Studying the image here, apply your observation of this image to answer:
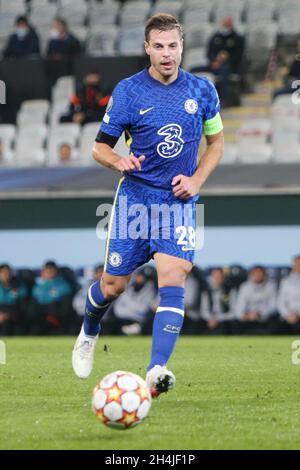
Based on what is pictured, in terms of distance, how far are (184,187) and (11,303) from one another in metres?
10.7

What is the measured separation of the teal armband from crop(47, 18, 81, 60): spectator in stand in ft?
45.4

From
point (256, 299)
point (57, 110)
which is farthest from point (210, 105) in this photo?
point (57, 110)

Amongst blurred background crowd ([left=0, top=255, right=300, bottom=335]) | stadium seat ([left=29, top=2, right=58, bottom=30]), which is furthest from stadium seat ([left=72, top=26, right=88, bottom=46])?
blurred background crowd ([left=0, top=255, right=300, bottom=335])

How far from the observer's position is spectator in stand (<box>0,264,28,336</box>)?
18.2m

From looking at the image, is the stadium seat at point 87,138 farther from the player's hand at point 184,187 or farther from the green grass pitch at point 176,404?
the player's hand at point 184,187

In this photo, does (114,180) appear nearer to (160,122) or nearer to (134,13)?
(134,13)

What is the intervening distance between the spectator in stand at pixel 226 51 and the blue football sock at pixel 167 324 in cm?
1275

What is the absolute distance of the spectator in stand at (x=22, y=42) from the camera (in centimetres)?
2217

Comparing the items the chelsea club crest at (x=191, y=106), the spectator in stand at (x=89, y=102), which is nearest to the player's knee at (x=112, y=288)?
the chelsea club crest at (x=191, y=106)

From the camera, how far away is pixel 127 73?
2030 centimetres

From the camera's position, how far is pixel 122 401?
660 centimetres

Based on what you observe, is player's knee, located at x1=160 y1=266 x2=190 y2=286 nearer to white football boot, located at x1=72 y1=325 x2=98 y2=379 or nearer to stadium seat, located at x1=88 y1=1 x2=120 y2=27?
white football boot, located at x1=72 y1=325 x2=98 y2=379
